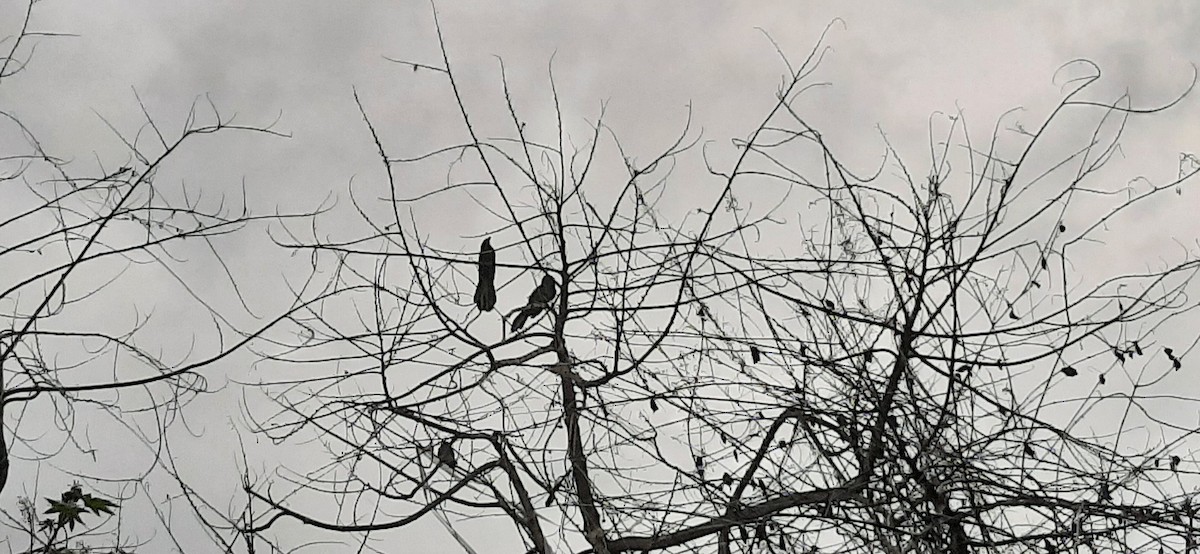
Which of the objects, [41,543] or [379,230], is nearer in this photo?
[379,230]

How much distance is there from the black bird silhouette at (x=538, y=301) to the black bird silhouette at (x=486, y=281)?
0.08 meters

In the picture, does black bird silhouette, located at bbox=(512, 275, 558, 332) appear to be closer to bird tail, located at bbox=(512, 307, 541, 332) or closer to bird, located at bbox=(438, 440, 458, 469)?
bird tail, located at bbox=(512, 307, 541, 332)

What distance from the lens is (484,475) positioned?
268 centimetres

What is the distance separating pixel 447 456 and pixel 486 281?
0.42 meters

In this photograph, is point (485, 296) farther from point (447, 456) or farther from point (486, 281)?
point (447, 456)

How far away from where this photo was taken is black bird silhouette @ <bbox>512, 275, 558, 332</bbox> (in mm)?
2727

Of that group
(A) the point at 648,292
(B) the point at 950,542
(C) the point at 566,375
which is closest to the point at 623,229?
(A) the point at 648,292

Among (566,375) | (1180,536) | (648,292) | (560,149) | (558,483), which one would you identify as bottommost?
(1180,536)

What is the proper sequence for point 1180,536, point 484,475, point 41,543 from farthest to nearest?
point 41,543 → point 484,475 → point 1180,536

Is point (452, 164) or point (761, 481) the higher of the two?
point (452, 164)

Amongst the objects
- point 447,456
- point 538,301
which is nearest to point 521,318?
point 538,301

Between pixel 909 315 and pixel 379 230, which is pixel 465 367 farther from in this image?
pixel 909 315

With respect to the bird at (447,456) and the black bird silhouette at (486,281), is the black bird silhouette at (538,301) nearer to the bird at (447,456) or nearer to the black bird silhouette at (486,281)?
the black bird silhouette at (486,281)

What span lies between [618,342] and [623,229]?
0.28 metres
